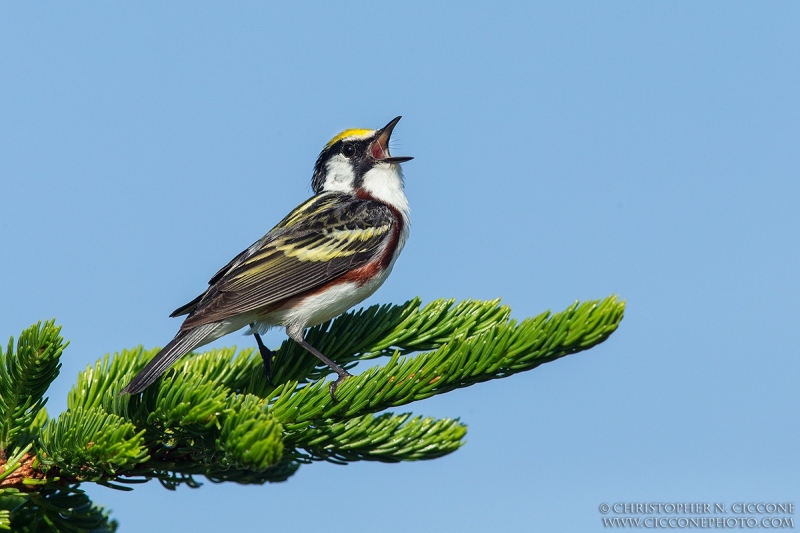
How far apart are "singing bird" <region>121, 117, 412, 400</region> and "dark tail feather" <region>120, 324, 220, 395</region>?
1 centimetres

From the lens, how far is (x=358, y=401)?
12.6 feet

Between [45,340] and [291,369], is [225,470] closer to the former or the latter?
[45,340]

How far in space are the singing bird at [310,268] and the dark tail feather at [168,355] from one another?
0.01m

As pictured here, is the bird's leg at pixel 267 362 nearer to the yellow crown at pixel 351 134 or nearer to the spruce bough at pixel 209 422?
the spruce bough at pixel 209 422

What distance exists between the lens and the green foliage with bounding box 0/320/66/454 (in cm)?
332

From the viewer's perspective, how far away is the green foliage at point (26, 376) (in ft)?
10.9

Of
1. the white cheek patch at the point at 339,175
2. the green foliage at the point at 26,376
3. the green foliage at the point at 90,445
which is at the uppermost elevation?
the white cheek patch at the point at 339,175

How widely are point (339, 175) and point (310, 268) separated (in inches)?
75.0

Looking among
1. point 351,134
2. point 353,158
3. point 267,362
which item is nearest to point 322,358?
point 267,362

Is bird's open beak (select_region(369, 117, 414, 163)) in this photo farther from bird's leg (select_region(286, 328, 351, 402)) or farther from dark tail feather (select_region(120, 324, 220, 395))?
dark tail feather (select_region(120, 324, 220, 395))

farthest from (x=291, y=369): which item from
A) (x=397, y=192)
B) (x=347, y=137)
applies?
(x=347, y=137)

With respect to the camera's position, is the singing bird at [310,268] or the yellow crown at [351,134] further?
the yellow crown at [351,134]

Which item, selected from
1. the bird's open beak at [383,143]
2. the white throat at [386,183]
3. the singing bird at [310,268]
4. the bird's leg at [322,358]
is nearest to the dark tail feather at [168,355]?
the singing bird at [310,268]

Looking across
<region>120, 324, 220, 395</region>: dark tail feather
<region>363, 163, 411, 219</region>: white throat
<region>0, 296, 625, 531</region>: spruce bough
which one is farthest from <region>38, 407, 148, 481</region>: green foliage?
<region>363, 163, 411, 219</region>: white throat
